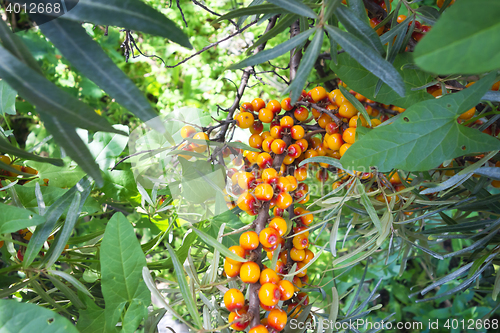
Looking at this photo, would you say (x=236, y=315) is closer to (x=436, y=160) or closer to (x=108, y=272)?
(x=108, y=272)

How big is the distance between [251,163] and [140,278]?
0.87 ft

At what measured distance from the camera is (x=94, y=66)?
0.23 m

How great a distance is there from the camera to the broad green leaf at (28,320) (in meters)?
0.26

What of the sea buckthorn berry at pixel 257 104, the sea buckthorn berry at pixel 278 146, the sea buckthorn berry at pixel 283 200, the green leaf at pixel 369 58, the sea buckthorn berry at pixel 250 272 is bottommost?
the sea buckthorn berry at pixel 250 272

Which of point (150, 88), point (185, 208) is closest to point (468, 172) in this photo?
point (185, 208)

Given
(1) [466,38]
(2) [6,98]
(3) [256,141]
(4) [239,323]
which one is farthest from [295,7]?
(2) [6,98]

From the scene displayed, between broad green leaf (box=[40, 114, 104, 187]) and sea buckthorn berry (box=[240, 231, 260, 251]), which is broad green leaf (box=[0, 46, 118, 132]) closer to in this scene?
broad green leaf (box=[40, 114, 104, 187])

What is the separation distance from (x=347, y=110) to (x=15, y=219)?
1.52 feet

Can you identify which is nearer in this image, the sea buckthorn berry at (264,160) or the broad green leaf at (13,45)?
the broad green leaf at (13,45)

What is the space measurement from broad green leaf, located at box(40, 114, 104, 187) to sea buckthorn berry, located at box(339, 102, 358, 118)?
36cm

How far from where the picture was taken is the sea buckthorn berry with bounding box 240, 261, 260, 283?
1.14 feet

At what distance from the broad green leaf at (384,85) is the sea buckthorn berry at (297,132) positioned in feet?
0.34

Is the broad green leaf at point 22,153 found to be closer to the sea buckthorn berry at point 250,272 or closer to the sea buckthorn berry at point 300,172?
the sea buckthorn berry at point 250,272

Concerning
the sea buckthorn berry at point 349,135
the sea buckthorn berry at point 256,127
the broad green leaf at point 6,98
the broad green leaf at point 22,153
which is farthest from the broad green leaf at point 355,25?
the broad green leaf at point 6,98
